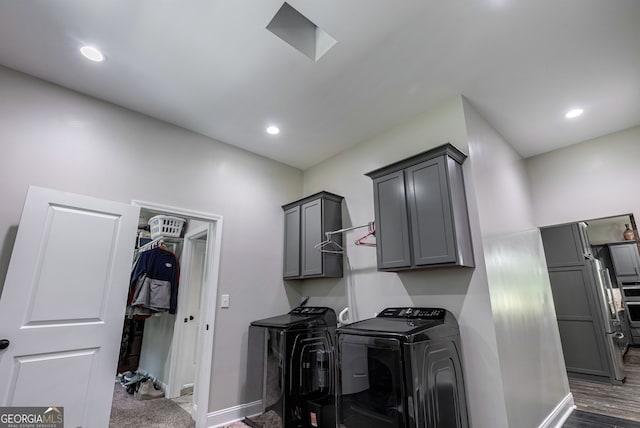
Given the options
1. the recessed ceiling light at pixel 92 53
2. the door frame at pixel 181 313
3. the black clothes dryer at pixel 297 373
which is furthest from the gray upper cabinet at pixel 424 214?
the recessed ceiling light at pixel 92 53

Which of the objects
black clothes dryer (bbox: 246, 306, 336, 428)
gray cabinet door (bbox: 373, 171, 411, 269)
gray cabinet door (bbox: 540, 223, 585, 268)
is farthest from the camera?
gray cabinet door (bbox: 540, 223, 585, 268)

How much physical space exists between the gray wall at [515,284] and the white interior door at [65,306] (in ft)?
9.68

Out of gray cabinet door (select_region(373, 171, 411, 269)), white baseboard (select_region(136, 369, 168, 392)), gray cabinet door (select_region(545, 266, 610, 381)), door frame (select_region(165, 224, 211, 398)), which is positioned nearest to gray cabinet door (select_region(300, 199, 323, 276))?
gray cabinet door (select_region(373, 171, 411, 269))

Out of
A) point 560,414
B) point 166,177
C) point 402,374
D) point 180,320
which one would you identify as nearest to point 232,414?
point 180,320

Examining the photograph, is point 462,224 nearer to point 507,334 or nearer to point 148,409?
point 507,334

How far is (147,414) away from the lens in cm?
322

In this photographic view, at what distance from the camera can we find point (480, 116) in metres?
2.98

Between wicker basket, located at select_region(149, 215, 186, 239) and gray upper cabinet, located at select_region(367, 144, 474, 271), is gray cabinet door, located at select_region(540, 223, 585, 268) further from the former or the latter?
wicker basket, located at select_region(149, 215, 186, 239)

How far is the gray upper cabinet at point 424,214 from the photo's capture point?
7.49 feet

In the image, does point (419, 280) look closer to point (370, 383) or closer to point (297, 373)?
point (370, 383)

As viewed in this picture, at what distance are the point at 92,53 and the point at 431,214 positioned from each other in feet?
9.35

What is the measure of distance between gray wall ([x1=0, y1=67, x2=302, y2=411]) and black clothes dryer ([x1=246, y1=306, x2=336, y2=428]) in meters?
0.47

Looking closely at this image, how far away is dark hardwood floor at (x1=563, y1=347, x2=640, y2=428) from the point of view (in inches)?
114

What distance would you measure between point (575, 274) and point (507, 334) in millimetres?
3140
